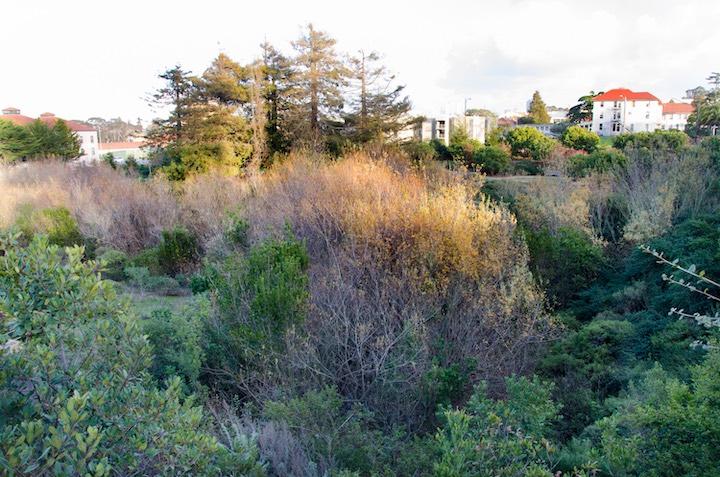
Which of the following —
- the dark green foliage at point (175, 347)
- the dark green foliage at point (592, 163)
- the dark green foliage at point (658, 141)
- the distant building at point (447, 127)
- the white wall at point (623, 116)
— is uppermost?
the white wall at point (623, 116)

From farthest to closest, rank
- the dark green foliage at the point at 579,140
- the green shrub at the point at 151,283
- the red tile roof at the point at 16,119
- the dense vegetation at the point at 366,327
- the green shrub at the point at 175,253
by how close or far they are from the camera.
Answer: the red tile roof at the point at 16,119 < the dark green foliage at the point at 579,140 < the green shrub at the point at 175,253 < the green shrub at the point at 151,283 < the dense vegetation at the point at 366,327

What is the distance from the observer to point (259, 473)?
276 centimetres

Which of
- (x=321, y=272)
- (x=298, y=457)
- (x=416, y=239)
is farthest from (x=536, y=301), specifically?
(x=298, y=457)

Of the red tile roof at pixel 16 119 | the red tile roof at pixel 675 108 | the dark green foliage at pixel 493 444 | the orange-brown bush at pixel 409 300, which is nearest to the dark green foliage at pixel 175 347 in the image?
the orange-brown bush at pixel 409 300

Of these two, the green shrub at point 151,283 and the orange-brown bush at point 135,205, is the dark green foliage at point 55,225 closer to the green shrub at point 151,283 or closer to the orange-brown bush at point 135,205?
the orange-brown bush at point 135,205

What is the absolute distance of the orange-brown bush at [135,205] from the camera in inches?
509

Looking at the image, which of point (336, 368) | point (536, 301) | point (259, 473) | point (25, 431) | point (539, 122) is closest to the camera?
point (25, 431)

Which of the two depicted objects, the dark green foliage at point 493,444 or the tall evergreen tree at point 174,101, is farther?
the tall evergreen tree at point 174,101

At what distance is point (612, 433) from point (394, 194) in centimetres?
560

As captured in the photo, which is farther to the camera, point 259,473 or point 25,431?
point 259,473

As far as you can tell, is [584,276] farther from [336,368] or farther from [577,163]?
[577,163]

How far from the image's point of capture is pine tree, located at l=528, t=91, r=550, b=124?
58.8m

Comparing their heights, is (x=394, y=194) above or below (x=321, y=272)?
above

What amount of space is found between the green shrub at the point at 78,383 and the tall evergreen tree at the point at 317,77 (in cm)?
2362
